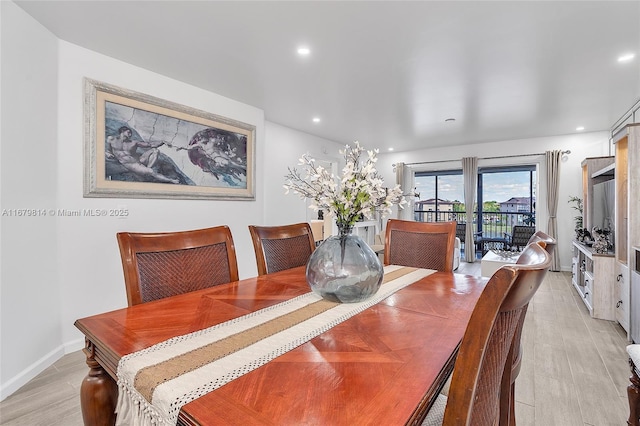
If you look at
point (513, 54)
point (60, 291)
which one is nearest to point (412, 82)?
point (513, 54)

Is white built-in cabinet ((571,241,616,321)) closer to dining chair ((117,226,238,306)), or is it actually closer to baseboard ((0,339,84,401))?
dining chair ((117,226,238,306))

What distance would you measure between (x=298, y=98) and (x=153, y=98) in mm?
1639

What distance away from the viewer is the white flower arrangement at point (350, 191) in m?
1.18

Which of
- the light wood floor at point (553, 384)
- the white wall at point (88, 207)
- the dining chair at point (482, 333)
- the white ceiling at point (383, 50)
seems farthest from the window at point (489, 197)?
the dining chair at point (482, 333)

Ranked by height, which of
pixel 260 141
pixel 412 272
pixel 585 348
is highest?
pixel 260 141

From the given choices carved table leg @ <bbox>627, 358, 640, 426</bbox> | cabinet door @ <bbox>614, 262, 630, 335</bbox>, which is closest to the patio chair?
cabinet door @ <bbox>614, 262, 630, 335</bbox>

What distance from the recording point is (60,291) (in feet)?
7.98

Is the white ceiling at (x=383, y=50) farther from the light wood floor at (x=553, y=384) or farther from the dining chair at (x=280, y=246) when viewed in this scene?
the light wood floor at (x=553, y=384)

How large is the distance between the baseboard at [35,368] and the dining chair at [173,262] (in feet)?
5.04

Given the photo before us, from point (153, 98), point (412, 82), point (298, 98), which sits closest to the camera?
point (153, 98)

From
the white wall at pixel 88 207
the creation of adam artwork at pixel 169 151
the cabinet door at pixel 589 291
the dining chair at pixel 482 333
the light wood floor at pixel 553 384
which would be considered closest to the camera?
the dining chair at pixel 482 333

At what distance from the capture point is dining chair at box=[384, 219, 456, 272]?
6.49ft

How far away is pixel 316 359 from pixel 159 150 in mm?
2996

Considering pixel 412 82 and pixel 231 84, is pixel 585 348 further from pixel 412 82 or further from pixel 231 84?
pixel 231 84
